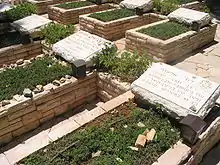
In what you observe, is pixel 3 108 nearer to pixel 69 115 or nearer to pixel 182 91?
pixel 69 115

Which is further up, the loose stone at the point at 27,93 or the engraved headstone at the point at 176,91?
the engraved headstone at the point at 176,91

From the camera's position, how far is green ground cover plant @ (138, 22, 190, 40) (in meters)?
7.25

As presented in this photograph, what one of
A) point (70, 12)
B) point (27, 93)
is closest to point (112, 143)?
point (27, 93)

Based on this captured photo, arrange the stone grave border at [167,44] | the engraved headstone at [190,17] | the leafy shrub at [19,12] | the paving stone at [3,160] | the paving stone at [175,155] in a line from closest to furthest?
1. the paving stone at [175,155]
2. the paving stone at [3,160]
3. the stone grave border at [167,44]
4. the engraved headstone at [190,17]
5. the leafy shrub at [19,12]

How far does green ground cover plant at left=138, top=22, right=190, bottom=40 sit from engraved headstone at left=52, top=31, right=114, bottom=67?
4.65 feet

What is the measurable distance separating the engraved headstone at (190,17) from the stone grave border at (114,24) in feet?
1.68

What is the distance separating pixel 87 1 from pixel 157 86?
6699 millimetres

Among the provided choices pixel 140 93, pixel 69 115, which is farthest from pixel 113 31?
pixel 140 93

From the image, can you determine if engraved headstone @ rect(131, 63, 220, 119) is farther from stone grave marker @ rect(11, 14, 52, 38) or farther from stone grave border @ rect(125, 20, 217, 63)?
stone grave marker @ rect(11, 14, 52, 38)

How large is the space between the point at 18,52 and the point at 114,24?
2.70 m

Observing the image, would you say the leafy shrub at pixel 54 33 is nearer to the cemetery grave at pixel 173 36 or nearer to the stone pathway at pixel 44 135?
the cemetery grave at pixel 173 36

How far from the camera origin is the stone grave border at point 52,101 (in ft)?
16.8

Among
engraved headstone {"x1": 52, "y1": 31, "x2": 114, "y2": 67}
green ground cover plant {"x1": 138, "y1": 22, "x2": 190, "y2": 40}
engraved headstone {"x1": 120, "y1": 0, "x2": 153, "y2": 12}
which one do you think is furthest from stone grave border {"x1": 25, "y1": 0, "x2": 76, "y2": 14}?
green ground cover plant {"x1": 138, "y1": 22, "x2": 190, "y2": 40}

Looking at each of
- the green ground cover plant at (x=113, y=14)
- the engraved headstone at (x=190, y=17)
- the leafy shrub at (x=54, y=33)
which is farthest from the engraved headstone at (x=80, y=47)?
the engraved headstone at (x=190, y=17)
